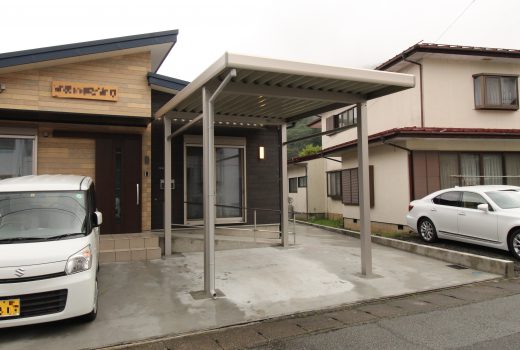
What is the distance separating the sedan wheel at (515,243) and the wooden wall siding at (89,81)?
807 centimetres

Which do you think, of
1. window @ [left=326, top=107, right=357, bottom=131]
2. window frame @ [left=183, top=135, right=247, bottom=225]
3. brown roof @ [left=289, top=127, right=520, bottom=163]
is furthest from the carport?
window @ [left=326, top=107, right=357, bottom=131]

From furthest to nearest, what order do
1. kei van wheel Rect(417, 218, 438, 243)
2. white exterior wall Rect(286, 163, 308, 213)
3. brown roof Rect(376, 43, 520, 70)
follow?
1. white exterior wall Rect(286, 163, 308, 213)
2. brown roof Rect(376, 43, 520, 70)
3. kei van wheel Rect(417, 218, 438, 243)

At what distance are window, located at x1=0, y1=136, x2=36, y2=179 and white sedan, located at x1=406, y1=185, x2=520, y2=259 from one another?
9144mm

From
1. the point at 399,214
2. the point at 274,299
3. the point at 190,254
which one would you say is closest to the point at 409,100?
the point at 399,214

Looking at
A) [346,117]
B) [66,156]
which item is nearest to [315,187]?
[346,117]

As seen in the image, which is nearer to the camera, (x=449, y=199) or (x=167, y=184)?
(x=167, y=184)

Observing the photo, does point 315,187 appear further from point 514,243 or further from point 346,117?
point 514,243

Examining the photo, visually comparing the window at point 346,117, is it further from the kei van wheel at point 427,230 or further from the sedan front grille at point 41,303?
the sedan front grille at point 41,303

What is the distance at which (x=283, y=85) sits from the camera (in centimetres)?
628

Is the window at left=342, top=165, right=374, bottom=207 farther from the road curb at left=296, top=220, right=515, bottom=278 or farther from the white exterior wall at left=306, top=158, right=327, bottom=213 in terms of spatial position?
the white exterior wall at left=306, top=158, right=327, bottom=213

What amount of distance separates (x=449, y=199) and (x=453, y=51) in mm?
5549

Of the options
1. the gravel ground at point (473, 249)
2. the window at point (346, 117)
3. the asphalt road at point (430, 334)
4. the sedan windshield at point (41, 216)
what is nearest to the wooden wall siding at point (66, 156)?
the sedan windshield at point (41, 216)

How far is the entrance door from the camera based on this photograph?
8688 mm

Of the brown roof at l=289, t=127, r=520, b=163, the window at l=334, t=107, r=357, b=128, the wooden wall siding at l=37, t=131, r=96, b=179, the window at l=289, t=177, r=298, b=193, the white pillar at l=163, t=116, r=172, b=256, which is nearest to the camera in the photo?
the white pillar at l=163, t=116, r=172, b=256
